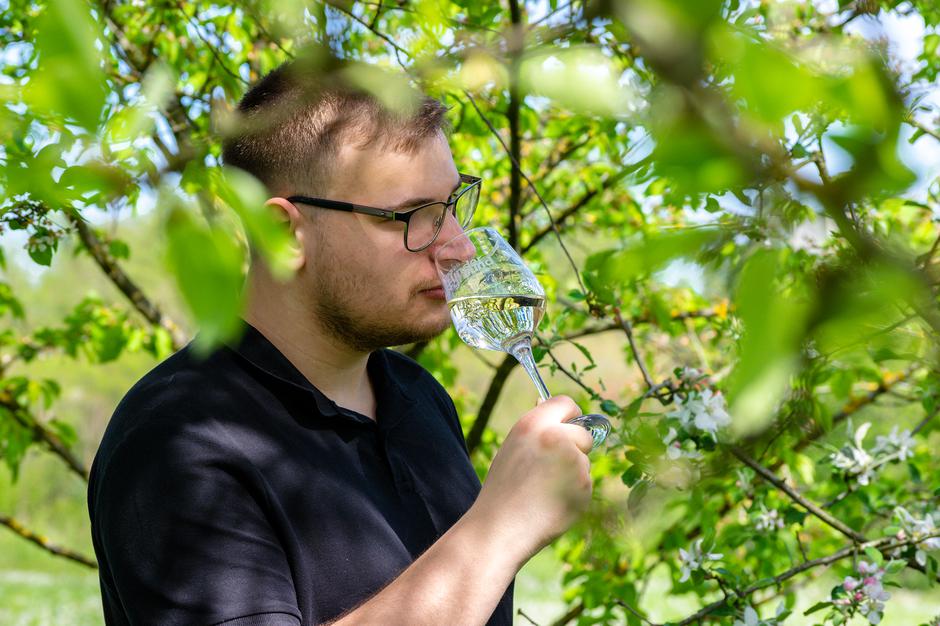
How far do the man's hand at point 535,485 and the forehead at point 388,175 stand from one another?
2.30 ft

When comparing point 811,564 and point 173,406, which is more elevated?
point 173,406

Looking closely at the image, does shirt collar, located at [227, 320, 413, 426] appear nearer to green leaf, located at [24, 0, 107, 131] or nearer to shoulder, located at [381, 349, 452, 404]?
shoulder, located at [381, 349, 452, 404]

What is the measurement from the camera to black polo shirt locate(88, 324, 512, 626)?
1.56 meters

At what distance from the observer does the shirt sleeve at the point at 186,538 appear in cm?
154

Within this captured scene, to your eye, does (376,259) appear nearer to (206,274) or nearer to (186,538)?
(186,538)

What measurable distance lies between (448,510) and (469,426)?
2242 millimetres

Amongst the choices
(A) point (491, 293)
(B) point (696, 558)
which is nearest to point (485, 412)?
(B) point (696, 558)

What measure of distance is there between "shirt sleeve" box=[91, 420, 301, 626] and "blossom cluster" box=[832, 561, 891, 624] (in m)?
1.35

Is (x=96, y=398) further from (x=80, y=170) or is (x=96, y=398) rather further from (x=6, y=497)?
(x=80, y=170)

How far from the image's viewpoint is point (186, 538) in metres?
1.56

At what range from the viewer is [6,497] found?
12.9m

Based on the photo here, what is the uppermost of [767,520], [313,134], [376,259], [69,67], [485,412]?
[69,67]

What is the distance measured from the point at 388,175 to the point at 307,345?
1.37ft

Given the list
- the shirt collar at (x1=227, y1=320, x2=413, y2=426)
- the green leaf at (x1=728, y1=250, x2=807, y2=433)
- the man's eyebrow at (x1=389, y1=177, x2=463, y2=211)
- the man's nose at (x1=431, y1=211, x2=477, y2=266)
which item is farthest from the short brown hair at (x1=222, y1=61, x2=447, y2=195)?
the green leaf at (x1=728, y1=250, x2=807, y2=433)
